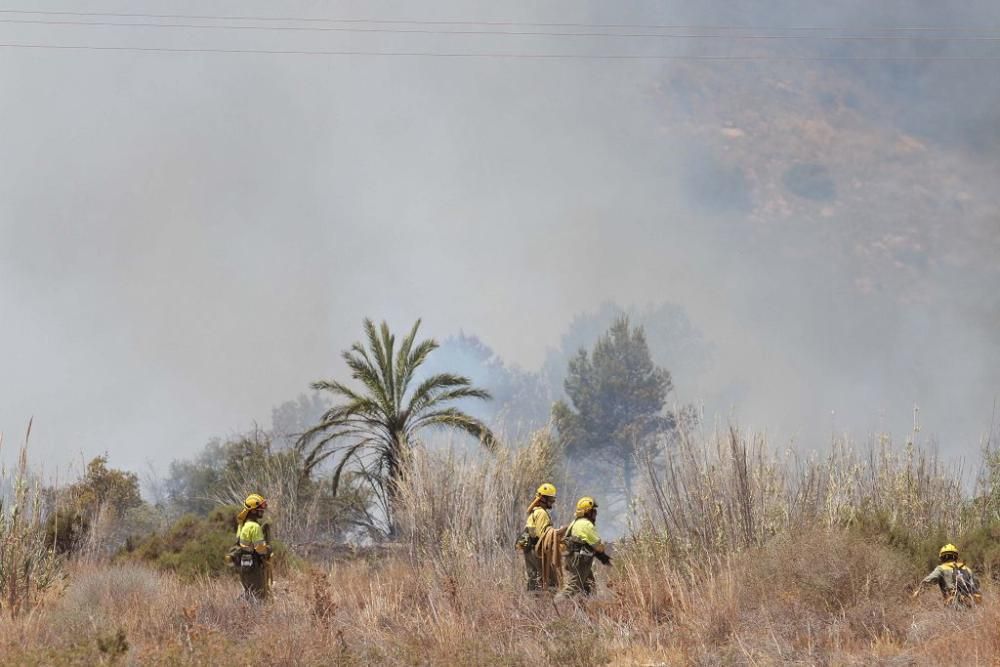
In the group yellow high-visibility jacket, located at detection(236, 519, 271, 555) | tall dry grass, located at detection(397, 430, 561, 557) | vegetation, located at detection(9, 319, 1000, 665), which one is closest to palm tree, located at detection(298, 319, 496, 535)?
vegetation, located at detection(9, 319, 1000, 665)

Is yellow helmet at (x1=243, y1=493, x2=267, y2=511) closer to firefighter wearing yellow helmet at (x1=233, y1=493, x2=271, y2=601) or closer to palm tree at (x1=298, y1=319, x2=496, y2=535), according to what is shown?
firefighter wearing yellow helmet at (x1=233, y1=493, x2=271, y2=601)

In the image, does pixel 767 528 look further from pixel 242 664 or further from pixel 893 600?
pixel 242 664

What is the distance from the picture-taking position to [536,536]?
1338cm

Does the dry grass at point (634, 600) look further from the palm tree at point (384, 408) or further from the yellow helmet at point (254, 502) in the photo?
the palm tree at point (384, 408)

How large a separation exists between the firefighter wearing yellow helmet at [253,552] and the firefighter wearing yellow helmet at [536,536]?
10.9 ft

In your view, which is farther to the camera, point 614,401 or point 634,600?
point 614,401

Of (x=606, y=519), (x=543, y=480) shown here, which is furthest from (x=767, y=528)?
(x=606, y=519)

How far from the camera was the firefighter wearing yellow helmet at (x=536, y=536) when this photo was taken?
13.3 metres

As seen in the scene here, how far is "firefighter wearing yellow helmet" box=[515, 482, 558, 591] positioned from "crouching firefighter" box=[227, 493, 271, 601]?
333 cm

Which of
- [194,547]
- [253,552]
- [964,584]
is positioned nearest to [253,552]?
[253,552]

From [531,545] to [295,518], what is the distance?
16110 millimetres

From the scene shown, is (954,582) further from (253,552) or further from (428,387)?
A: (428,387)

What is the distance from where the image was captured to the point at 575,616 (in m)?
11.3

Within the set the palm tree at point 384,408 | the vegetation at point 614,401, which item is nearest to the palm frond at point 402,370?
the palm tree at point 384,408
